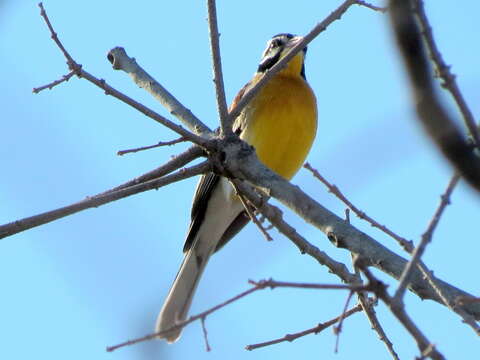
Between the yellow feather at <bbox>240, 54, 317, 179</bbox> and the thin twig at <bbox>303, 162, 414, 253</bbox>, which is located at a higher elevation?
the yellow feather at <bbox>240, 54, 317, 179</bbox>

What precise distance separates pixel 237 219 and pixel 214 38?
119 inches

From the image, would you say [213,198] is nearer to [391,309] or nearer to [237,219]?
[237,219]

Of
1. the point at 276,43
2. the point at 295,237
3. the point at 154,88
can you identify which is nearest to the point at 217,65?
the point at 295,237

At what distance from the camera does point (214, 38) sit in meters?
3.39

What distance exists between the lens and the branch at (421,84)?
4.15ft

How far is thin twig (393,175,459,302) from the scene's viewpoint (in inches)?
65.4

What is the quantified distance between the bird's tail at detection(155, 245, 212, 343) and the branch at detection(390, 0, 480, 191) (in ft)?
12.7

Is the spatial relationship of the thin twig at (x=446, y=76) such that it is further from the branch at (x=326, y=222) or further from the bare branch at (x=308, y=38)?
the bare branch at (x=308, y=38)

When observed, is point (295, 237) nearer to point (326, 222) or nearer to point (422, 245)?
point (326, 222)

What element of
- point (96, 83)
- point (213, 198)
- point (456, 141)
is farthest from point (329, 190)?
point (213, 198)

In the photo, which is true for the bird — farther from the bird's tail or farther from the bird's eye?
the bird's eye

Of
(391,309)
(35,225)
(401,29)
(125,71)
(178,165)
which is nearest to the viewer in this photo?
(401,29)

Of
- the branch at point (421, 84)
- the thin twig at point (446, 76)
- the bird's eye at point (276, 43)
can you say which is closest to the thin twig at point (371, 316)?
the thin twig at point (446, 76)

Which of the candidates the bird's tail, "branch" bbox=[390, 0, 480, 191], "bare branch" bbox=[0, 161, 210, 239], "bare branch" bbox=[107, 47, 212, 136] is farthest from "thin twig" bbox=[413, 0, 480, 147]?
the bird's tail
